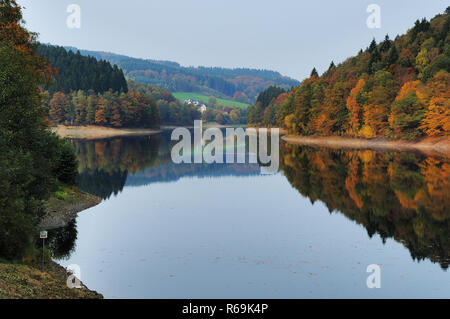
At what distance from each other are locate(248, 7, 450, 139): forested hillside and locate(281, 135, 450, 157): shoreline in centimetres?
144

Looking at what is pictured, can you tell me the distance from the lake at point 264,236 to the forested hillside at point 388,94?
38211 mm

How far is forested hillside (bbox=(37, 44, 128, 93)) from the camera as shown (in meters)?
171

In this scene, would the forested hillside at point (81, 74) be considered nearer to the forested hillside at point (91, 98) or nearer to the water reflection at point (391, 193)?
the forested hillside at point (91, 98)

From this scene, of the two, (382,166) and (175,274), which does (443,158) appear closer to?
(382,166)

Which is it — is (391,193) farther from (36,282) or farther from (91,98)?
(91,98)

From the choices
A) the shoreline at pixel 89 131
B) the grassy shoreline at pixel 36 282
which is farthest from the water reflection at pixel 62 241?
the shoreline at pixel 89 131

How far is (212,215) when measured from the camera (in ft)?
115

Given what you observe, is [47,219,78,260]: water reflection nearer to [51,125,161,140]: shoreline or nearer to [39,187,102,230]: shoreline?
[39,187,102,230]: shoreline

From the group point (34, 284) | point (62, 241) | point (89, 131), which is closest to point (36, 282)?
point (34, 284)

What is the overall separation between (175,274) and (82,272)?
4.43 m

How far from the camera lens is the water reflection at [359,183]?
28359mm

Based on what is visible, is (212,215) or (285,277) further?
(212,215)

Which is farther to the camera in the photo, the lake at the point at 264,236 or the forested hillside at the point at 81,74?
the forested hillside at the point at 81,74
